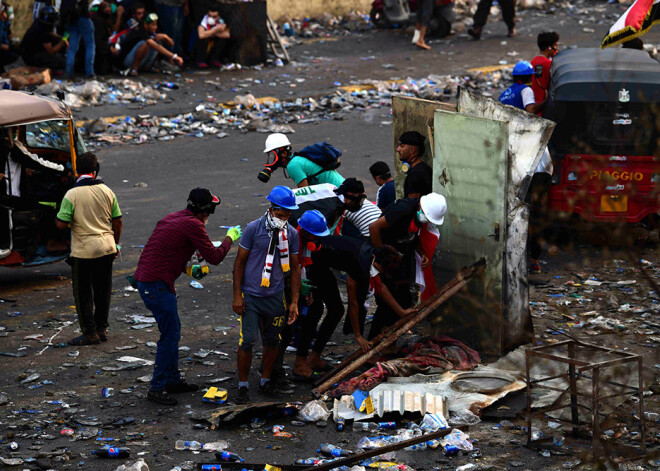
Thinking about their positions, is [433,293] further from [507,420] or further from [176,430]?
[176,430]

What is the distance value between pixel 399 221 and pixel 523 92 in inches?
149

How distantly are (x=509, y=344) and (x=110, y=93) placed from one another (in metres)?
10.4

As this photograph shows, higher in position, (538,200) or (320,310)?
(538,200)

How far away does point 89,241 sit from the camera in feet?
27.3

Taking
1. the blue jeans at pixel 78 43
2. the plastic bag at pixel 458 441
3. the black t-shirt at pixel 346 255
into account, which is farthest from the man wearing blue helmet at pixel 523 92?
the blue jeans at pixel 78 43

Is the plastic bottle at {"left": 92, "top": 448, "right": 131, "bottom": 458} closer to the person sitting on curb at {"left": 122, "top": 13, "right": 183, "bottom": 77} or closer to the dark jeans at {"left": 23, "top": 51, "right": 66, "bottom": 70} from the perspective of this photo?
the dark jeans at {"left": 23, "top": 51, "right": 66, "bottom": 70}

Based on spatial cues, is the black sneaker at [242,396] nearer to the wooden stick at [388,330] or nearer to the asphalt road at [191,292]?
the asphalt road at [191,292]

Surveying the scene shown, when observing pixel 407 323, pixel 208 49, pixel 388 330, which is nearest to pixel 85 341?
pixel 388 330

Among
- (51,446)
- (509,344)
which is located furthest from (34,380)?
(509,344)

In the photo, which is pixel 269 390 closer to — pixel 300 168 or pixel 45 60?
pixel 300 168

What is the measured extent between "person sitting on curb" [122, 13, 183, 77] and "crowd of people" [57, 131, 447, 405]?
9.06m

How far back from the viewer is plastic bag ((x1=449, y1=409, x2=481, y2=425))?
22.7 feet

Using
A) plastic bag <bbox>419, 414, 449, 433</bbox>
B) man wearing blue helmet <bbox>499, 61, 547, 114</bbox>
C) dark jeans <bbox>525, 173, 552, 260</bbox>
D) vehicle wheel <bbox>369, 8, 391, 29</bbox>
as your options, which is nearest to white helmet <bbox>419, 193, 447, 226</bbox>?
plastic bag <bbox>419, 414, 449, 433</bbox>

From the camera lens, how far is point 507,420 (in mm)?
6961
